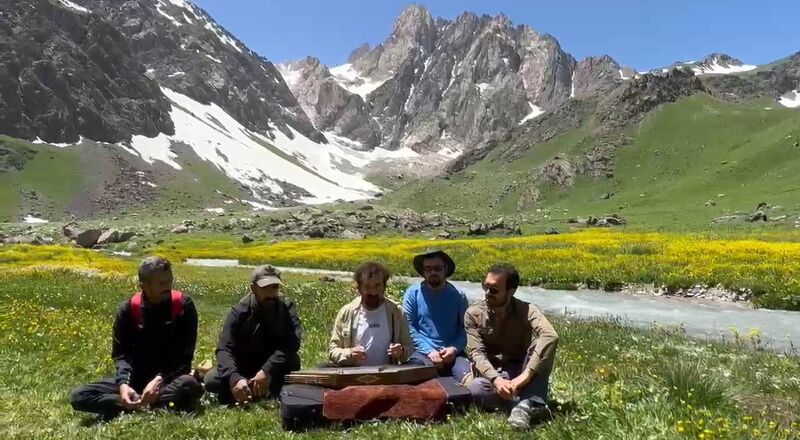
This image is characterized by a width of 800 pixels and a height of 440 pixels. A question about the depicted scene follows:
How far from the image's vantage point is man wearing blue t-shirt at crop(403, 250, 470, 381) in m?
10.4

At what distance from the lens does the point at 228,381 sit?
9562mm

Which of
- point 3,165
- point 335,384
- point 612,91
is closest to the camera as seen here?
point 335,384

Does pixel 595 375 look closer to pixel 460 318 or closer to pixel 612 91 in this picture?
pixel 460 318

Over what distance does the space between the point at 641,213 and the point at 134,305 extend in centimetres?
8436

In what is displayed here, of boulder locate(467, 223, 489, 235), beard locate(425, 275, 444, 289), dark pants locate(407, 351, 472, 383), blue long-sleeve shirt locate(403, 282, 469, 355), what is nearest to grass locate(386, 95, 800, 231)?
boulder locate(467, 223, 489, 235)

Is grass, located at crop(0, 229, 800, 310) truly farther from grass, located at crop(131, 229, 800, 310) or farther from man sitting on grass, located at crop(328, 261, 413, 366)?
man sitting on grass, located at crop(328, 261, 413, 366)

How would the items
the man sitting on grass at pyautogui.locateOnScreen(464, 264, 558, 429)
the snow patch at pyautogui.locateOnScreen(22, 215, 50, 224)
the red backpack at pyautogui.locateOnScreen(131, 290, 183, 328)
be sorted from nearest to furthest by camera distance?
the man sitting on grass at pyautogui.locateOnScreen(464, 264, 558, 429) < the red backpack at pyautogui.locateOnScreen(131, 290, 183, 328) < the snow patch at pyautogui.locateOnScreen(22, 215, 50, 224)

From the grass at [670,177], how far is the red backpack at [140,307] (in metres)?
59.7

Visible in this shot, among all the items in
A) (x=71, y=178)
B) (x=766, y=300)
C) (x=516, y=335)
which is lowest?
(x=766, y=300)

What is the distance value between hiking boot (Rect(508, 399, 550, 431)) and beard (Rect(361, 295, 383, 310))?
289cm

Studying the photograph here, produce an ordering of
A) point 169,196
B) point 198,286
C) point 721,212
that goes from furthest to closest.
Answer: point 169,196, point 721,212, point 198,286

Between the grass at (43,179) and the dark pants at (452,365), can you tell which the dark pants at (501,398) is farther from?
the grass at (43,179)

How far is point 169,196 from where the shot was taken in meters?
186

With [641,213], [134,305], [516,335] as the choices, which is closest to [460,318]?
[516,335]
